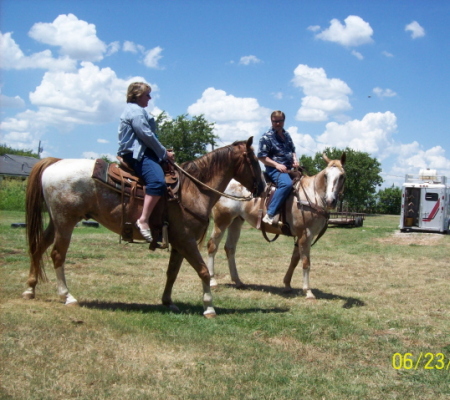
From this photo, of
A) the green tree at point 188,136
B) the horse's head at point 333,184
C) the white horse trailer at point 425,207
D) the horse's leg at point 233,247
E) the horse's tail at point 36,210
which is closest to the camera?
the horse's tail at point 36,210

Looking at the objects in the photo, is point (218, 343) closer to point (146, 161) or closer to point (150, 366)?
point (150, 366)

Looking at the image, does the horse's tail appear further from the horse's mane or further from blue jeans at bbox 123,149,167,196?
the horse's mane

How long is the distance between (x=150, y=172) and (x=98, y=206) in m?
0.89

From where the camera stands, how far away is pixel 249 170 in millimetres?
6910

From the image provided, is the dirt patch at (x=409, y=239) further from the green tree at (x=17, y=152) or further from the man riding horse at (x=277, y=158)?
the green tree at (x=17, y=152)

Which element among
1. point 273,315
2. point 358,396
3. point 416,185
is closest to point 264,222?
point 273,315

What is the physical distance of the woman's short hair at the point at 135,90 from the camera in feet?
20.4

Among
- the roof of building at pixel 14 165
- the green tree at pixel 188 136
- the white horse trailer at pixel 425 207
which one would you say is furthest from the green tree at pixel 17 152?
the white horse trailer at pixel 425 207

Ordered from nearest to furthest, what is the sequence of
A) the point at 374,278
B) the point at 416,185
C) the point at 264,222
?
1. the point at 264,222
2. the point at 374,278
3. the point at 416,185

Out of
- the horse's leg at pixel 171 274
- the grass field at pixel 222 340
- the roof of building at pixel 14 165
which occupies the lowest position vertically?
the grass field at pixel 222 340

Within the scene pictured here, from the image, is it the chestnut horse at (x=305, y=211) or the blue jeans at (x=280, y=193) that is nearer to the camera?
the chestnut horse at (x=305, y=211)

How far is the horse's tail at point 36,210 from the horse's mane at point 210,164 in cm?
192

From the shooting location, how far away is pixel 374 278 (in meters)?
10.6

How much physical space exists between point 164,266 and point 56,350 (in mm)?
6344
